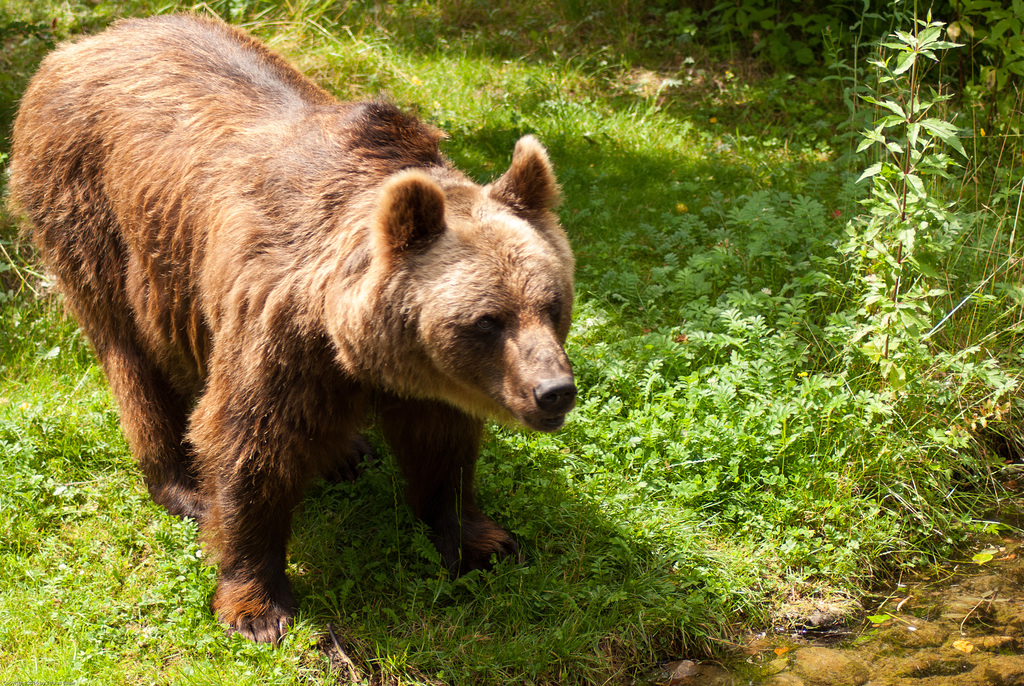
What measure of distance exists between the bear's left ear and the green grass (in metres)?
1.63

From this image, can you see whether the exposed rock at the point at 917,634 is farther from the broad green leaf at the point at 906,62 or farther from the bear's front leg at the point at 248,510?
the bear's front leg at the point at 248,510

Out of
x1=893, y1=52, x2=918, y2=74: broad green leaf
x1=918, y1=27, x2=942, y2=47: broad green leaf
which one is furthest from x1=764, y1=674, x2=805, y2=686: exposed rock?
x1=918, y1=27, x2=942, y2=47: broad green leaf

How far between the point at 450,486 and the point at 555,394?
1.34 m

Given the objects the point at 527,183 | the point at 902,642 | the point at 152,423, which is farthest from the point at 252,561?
the point at 902,642

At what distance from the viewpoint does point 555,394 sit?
326 cm

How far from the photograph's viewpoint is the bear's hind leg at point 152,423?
4645mm

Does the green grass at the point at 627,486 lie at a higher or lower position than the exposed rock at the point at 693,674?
higher

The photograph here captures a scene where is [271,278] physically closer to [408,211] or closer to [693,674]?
[408,211]

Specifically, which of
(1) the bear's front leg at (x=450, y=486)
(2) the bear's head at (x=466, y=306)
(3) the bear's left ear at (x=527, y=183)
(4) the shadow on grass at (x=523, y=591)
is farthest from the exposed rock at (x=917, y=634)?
(3) the bear's left ear at (x=527, y=183)

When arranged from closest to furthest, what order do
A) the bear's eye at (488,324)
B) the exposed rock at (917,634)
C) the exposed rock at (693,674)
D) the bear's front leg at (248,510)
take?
the bear's eye at (488,324)
the bear's front leg at (248,510)
the exposed rock at (693,674)
the exposed rock at (917,634)

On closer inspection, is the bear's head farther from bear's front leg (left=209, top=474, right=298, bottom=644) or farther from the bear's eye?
bear's front leg (left=209, top=474, right=298, bottom=644)

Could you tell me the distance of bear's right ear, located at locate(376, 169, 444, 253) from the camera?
3336 millimetres

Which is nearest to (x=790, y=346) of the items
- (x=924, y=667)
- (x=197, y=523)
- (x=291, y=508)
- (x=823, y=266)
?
(x=823, y=266)

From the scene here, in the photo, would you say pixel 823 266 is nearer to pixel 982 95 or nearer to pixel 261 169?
pixel 982 95
